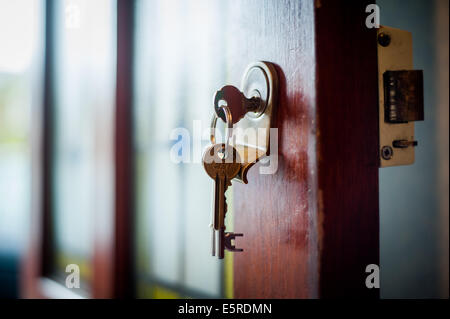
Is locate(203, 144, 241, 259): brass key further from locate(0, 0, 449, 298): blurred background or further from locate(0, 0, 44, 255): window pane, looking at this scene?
locate(0, 0, 44, 255): window pane

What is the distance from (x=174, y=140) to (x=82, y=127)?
543mm

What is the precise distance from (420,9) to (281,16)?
0.40 meters

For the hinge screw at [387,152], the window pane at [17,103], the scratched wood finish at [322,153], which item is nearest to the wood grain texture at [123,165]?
the window pane at [17,103]

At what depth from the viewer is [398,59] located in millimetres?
363

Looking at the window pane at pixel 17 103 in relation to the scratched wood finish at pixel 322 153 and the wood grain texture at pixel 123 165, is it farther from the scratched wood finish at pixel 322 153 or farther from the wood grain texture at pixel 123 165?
the scratched wood finish at pixel 322 153

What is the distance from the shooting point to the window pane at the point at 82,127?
103cm

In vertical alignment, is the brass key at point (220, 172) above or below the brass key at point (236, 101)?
below

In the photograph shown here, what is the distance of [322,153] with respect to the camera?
1.01 ft

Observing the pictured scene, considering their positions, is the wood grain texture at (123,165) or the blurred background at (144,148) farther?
the wood grain texture at (123,165)

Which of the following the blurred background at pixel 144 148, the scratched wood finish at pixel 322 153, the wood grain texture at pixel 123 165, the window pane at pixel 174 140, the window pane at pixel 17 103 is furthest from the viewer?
the window pane at pixel 17 103

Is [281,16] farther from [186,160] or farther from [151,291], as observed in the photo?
[151,291]

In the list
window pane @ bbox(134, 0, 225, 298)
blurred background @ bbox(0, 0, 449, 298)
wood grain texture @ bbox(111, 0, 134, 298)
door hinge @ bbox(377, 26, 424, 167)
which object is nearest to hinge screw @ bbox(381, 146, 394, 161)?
door hinge @ bbox(377, 26, 424, 167)

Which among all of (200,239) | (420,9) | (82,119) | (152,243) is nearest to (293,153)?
(420,9)

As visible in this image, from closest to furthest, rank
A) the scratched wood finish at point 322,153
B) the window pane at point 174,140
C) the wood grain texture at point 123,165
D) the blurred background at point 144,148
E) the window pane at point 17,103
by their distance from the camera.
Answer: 1. the scratched wood finish at point 322,153
2. the blurred background at point 144,148
3. the window pane at point 174,140
4. the wood grain texture at point 123,165
5. the window pane at point 17,103
